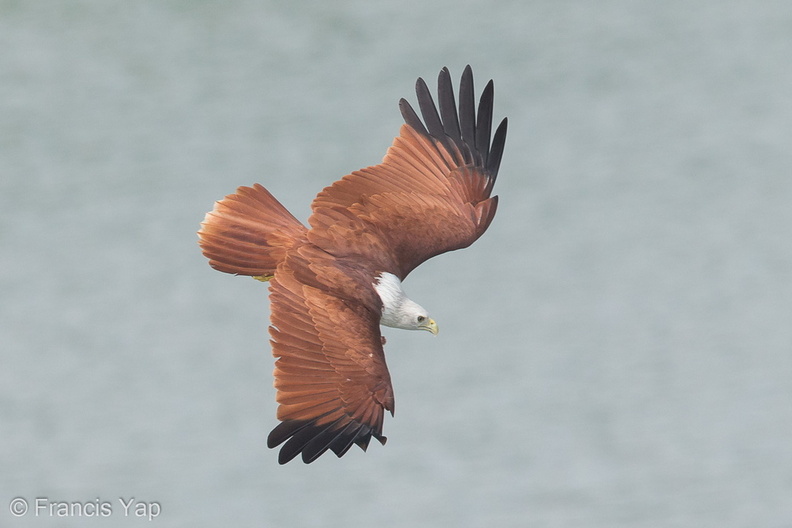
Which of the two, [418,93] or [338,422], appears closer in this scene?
[338,422]

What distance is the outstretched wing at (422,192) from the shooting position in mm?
9719

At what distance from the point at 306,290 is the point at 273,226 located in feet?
2.05

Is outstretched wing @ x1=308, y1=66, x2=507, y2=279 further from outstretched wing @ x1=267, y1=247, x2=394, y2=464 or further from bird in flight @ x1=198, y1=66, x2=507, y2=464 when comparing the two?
outstretched wing @ x1=267, y1=247, x2=394, y2=464

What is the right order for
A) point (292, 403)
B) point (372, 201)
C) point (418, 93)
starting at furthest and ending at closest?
point (418, 93) → point (372, 201) → point (292, 403)

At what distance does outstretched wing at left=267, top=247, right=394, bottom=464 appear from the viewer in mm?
9188

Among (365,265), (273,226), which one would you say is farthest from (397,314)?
(273,226)

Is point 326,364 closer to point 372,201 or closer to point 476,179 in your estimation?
point 372,201

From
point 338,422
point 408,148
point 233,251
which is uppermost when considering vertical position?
point 408,148

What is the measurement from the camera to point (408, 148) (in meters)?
10.5

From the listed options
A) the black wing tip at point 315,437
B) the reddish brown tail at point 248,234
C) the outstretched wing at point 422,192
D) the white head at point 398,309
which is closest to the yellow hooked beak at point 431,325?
the white head at point 398,309

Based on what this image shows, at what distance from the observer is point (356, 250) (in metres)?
9.59

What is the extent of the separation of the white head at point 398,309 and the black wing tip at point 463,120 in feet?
4.52

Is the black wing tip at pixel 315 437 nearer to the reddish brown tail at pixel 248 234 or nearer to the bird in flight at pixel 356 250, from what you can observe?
the bird in flight at pixel 356 250

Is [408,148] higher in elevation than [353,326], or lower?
higher
